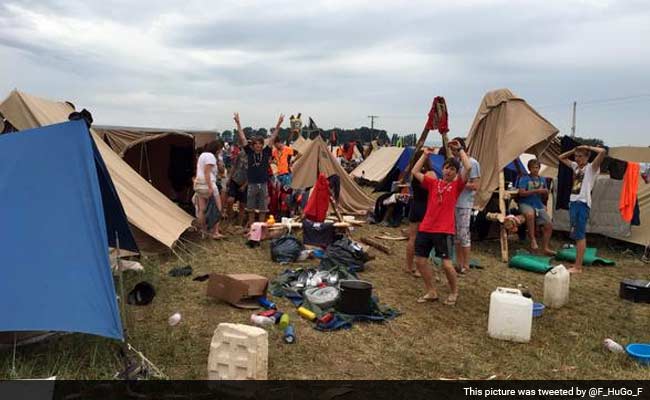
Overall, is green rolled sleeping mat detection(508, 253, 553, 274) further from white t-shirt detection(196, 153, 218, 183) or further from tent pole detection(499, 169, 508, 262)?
white t-shirt detection(196, 153, 218, 183)

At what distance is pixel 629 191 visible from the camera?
320 inches

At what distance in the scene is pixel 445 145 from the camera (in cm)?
615

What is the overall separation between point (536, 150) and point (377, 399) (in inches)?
261

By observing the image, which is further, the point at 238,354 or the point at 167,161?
the point at 167,161

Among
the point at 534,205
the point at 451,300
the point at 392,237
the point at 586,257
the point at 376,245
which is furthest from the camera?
the point at 392,237

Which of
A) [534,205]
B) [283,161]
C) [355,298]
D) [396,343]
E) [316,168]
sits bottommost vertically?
[396,343]

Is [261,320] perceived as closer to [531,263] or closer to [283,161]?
[531,263]

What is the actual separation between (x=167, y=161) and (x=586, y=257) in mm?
8701

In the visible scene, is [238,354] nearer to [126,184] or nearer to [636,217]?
[126,184]

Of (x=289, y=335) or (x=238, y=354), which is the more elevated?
(x=238, y=354)

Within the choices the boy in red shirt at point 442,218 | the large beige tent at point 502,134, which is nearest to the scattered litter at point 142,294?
the boy in red shirt at point 442,218

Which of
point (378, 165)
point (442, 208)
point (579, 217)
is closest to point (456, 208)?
point (442, 208)

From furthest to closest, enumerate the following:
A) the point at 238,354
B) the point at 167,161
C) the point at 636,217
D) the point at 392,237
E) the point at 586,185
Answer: the point at 167,161
the point at 392,237
the point at 636,217
the point at 586,185
the point at 238,354

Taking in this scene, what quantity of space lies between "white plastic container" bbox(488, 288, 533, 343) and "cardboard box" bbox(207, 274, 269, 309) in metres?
2.24
